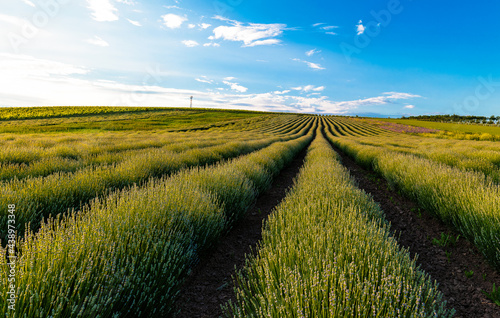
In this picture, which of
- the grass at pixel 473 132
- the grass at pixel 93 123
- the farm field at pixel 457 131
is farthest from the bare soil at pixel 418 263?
the grass at pixel 93 123

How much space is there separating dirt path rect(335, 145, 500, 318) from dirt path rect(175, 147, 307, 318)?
2191mm

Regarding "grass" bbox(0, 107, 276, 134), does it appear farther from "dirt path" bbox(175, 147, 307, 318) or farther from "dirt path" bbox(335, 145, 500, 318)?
"dirt path" bbox(335, 145, 500, 318)

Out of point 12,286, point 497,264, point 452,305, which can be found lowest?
point 452,305

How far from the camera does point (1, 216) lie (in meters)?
3.28

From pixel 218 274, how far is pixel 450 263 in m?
3.61

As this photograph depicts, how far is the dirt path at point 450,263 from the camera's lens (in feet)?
9.48

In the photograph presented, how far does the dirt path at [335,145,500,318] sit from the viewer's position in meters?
2.89

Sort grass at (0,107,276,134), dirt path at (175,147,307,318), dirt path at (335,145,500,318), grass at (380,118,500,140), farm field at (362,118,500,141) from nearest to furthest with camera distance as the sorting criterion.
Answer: dirt path at (175,147,307,318) → dirt path at (335,145,500,318) → grass at (380,118,500,140) → farm field at (362,118,500,141) → grass at (0,107,276,134)

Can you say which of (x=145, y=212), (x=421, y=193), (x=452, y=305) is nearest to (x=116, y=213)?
(x=145, y=212)

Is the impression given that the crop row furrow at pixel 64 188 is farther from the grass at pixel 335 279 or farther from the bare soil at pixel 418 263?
the grass at pixel 335 279

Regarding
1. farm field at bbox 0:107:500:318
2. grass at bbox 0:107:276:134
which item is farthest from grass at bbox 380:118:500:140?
grass at bbox 0:107:276:134

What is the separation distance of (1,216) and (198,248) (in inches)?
109

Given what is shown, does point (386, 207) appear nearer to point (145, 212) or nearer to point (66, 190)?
point (145, 212)

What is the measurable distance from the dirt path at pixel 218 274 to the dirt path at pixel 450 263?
7.19ft
